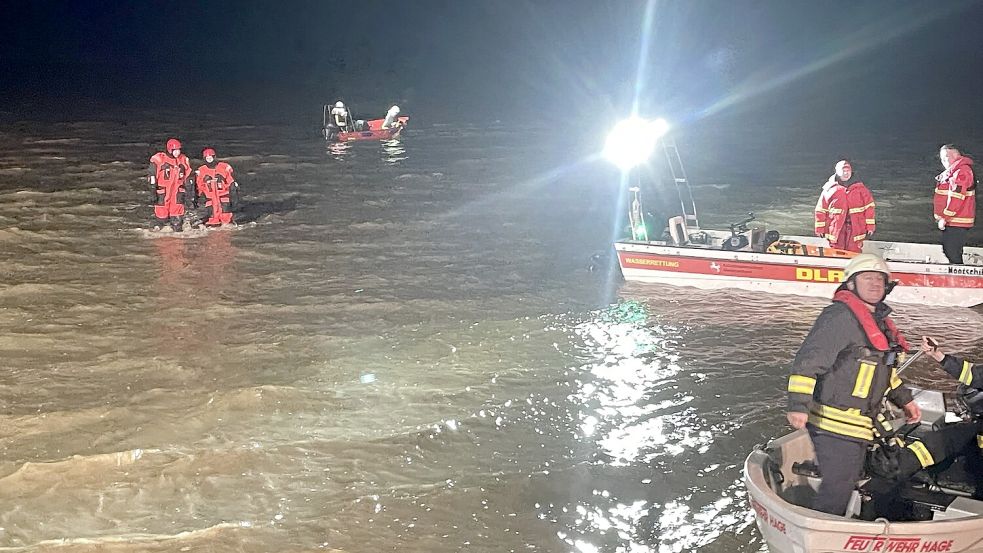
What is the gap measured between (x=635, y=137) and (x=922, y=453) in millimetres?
6570

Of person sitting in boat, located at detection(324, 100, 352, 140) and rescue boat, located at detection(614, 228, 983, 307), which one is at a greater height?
person sitting in boat, located at detection(324, 100, 352, 140)

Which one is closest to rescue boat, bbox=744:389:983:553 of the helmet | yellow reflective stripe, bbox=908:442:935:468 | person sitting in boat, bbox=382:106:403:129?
yellow reflective stripe, bbox=908:442:935:468

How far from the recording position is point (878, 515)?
5527mm

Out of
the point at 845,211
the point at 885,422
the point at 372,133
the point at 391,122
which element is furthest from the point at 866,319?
the point at 391,122

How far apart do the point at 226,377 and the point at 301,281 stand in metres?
3.29

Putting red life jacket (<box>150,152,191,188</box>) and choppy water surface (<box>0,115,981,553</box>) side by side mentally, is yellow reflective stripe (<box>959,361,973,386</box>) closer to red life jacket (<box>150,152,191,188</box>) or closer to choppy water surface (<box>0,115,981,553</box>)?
choppy water surface (<box>0,115,981,553</box>)

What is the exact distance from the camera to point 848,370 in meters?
5.06

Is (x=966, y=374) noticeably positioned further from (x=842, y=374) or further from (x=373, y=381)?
(x=373, y=381)

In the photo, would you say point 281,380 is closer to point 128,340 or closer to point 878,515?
point 128,340

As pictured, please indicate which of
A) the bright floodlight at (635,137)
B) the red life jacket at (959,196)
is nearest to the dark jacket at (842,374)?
the red life jacket at (959,196)

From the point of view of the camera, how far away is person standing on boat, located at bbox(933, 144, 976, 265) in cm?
1058

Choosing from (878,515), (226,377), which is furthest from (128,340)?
(878,515)

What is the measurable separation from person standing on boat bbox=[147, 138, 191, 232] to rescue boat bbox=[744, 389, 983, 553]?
1047 centimetres

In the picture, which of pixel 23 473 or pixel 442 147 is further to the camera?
pixel 442 147
